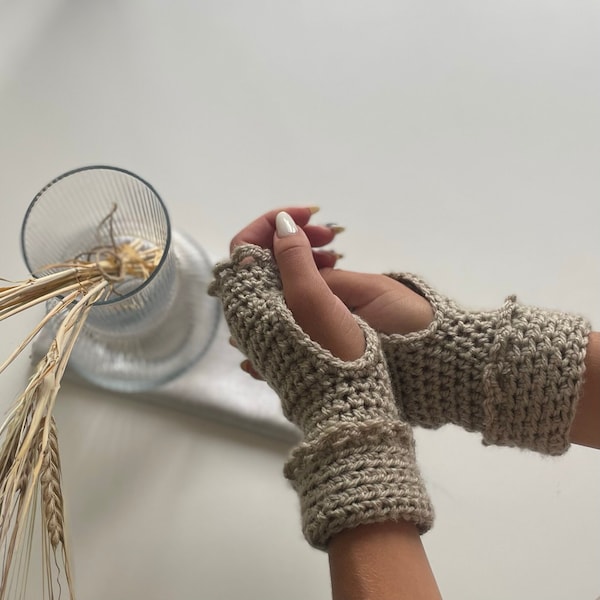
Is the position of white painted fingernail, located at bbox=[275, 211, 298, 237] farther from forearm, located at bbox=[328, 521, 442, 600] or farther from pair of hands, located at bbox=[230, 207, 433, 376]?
forearm, located at bbox=[328, 521, 442, 600]

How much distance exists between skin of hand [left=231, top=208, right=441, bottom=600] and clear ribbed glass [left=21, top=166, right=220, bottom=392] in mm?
90

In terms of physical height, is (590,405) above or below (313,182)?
below

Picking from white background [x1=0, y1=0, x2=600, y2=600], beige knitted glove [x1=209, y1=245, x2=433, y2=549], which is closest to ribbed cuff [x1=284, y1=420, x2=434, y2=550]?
beige knitted glove [x1=209, y1=245, x2=433, y2=549]

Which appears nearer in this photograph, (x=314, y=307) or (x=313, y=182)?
(x=314, y=307)

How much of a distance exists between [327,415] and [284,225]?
16 centimetres

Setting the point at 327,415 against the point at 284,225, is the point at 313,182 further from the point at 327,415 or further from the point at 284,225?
the point at 327,415

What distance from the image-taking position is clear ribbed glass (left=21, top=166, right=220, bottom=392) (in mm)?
497

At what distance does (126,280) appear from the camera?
1.71ft

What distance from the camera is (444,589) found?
501 millimetres

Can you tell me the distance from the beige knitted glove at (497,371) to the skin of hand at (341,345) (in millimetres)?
57

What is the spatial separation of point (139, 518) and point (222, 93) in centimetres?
45

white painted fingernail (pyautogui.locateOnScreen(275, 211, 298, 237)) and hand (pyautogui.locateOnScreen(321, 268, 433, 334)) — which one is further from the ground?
white painted fingernail (pyautogui.locateOnScreen(275, 211, 298, 237))

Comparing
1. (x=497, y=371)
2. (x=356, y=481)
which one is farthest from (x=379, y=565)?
(x=497, y=371)

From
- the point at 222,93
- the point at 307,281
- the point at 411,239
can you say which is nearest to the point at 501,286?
the point at 411,239
